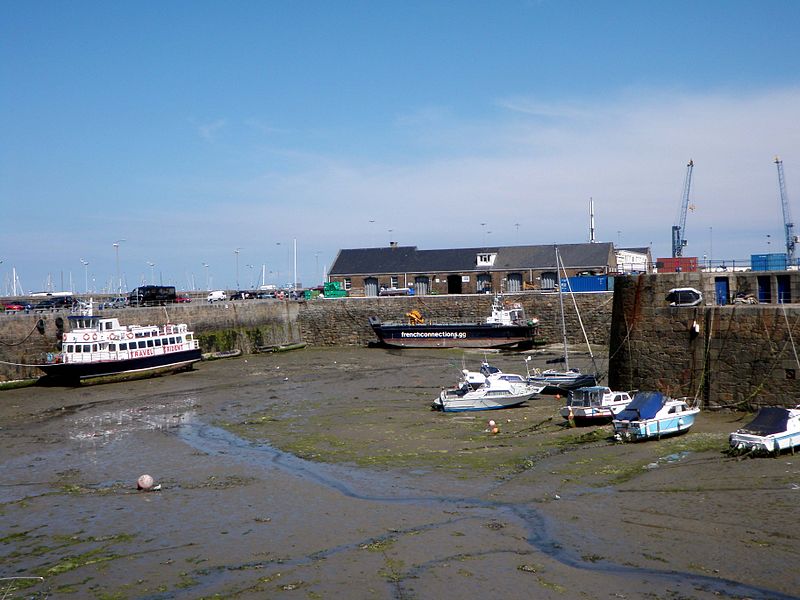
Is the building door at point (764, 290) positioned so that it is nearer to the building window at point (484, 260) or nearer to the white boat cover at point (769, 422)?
the white boat cover at point (769, 422)

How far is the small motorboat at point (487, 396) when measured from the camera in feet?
99.2

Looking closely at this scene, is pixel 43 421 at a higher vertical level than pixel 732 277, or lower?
lower

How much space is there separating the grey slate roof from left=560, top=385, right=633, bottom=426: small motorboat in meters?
42.5

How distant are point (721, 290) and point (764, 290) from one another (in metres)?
1.61

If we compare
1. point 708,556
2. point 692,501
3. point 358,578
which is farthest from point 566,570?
point 692,501

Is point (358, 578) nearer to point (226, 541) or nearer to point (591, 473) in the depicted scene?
point (226, 541)

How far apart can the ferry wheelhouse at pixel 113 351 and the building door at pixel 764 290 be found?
1242 inches

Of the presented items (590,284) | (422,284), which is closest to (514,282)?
(422,284)

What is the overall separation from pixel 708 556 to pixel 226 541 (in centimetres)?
902

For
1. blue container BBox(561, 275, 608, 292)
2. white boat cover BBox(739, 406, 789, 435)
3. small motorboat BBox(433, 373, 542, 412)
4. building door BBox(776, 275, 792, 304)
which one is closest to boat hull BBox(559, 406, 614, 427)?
small motorboat BBox(433, 373, 542, 412)

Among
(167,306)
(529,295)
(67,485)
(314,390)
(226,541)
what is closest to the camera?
(226,541)

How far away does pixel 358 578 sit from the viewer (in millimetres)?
13547

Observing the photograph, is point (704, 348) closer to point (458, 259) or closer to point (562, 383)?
point (562, 383)

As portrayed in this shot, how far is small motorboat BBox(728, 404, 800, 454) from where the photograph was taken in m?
19.3
